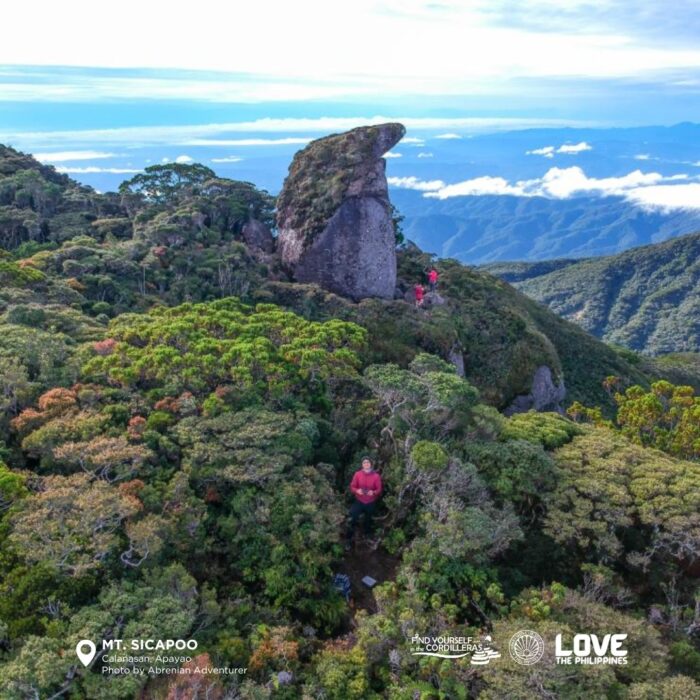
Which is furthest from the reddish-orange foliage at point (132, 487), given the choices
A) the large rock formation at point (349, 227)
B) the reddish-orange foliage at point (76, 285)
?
the large rock formation at point (349, 227)

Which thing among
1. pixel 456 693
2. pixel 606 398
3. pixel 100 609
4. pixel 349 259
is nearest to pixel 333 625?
pixel 456 693

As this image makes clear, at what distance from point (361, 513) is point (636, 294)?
15899 cm

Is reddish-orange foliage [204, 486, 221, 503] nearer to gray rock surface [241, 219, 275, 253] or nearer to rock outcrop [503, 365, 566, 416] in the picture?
rock outcrop [503, 365, 566, 416]

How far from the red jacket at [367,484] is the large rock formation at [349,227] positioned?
19958 mm

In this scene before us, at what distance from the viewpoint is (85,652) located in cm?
1008

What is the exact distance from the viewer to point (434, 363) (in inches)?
746

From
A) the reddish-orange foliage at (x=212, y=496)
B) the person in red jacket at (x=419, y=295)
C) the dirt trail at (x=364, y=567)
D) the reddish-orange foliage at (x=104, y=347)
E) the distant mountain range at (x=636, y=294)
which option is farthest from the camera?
the distant mountain range at (x=636, y=294)

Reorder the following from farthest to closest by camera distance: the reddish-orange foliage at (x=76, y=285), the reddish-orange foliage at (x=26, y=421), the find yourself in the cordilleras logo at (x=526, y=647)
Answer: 1. the reddish-orange foliage at (x=76, y=285)
2. the reddish-orange foliage at (x=26, y=421)
3. the find yourself in the cordilleras logo at (x=526, y=647)

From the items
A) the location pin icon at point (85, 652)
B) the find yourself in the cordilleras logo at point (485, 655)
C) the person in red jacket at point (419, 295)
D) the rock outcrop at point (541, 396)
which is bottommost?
the rock outcrop at point (541, 396)

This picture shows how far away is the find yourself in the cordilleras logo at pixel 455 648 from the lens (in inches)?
426

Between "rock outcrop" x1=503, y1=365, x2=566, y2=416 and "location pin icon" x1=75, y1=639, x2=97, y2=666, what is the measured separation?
25753mm

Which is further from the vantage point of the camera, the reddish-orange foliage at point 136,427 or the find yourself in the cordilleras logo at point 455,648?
the reddish-orange foliage at point 136,427

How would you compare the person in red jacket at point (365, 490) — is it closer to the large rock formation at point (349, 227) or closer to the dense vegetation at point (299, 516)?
the dense vegetation at point (299, 516)

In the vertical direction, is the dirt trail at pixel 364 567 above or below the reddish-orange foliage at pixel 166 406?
below
